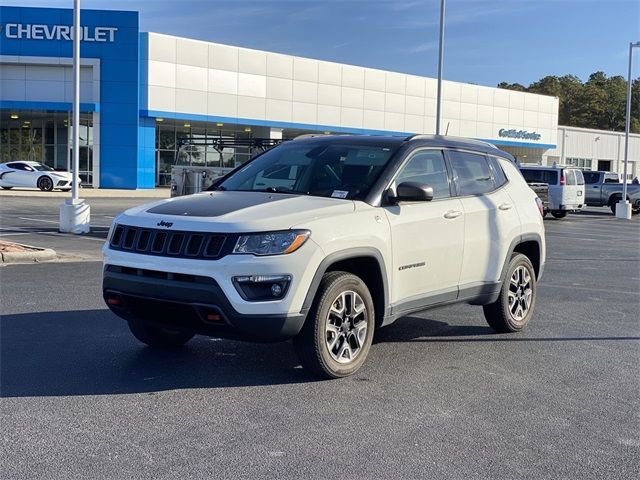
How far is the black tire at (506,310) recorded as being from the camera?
7402mm

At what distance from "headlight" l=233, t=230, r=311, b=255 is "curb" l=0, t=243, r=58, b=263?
8.05 metres

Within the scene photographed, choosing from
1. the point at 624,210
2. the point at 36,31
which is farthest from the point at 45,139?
the point at 624,210

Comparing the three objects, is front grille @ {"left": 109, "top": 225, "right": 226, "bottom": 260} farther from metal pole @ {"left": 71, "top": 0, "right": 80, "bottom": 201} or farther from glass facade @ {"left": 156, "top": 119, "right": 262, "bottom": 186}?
glass facade @ {"left": 156, "top": 119, "right": 262, "bottom": 186}

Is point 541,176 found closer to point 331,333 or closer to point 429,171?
point 429,171

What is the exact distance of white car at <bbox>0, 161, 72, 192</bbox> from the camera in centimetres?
3603

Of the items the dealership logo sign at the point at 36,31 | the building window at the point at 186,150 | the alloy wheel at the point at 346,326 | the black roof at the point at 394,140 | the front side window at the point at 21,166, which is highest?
the dealership logo sign at the point at 36,31

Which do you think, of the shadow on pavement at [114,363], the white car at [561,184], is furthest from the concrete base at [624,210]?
the shadow on pavement at [114,363]

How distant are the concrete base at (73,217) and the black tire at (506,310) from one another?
11979 mm

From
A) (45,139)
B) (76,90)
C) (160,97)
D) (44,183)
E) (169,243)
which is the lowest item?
(169,243)

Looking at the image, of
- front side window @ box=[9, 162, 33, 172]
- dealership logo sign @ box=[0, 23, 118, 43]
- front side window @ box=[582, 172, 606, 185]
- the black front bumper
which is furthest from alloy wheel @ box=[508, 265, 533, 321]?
dealership logo sign @ box=[0, 23, 118, 43]

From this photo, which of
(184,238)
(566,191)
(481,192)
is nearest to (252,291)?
(184,238)

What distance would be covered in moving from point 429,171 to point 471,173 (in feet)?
2.47

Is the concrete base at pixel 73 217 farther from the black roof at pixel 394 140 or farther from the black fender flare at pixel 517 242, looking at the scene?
the black fender flare at pixel 517 242

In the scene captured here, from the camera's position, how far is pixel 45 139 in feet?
153
